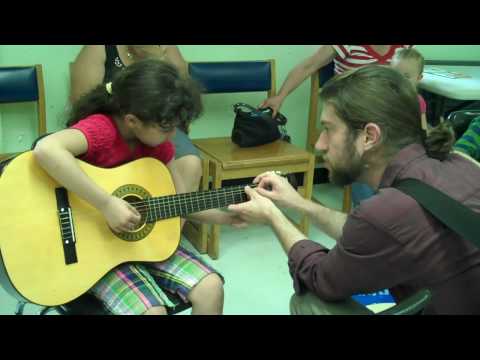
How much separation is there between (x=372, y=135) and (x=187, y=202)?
62 cm

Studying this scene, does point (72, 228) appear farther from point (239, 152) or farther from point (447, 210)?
point (239, 152)

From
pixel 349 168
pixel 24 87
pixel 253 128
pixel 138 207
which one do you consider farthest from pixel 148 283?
pixel 24 87

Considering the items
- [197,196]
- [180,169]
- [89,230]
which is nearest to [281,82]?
[180,169]

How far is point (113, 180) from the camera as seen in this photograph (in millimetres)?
1490

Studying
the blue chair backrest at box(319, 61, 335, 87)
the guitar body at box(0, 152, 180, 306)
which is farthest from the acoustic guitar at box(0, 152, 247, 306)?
the blue chair backrest at box(319, 61, 335, 87)

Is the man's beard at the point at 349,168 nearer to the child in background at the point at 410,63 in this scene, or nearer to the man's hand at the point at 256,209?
the man's hand at the point at 256,209

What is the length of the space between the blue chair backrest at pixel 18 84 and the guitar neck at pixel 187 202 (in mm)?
1222

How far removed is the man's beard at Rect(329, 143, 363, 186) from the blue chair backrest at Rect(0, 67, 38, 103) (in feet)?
5.50

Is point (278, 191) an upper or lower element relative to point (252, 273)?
upper

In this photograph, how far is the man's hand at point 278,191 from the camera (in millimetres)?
1530

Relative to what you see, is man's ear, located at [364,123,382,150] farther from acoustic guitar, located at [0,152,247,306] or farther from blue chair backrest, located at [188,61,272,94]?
blue chair backrest, located at [188,61,272,94]

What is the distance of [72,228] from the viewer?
1.40m

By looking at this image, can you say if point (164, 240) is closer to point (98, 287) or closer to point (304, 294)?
point (98, 287)

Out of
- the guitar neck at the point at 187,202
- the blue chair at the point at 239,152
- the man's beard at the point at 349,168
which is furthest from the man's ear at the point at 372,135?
the blue chair at the point at 239,152
